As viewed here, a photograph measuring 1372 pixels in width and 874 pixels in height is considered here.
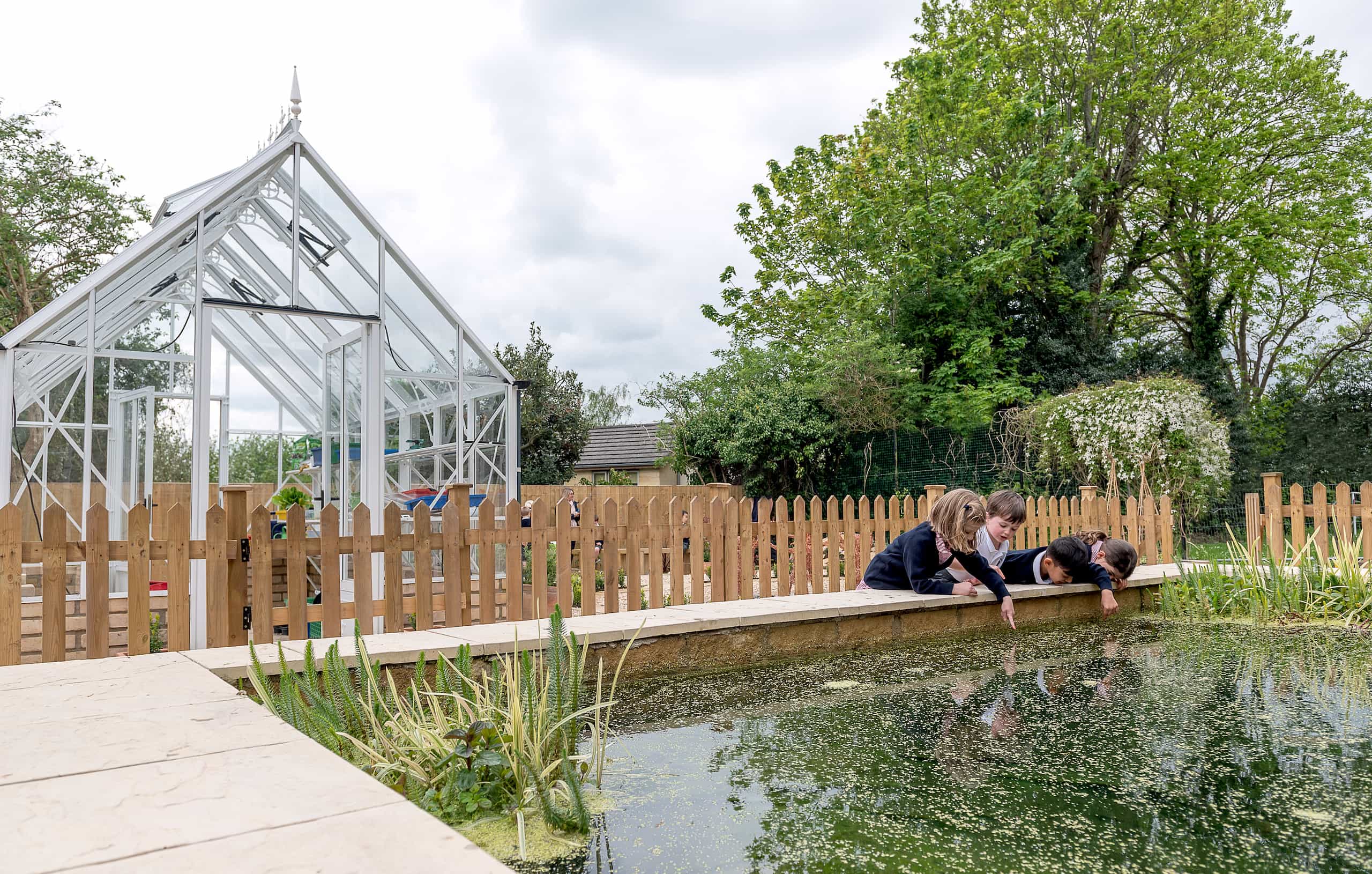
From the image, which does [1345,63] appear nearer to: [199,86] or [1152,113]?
[1152,113]

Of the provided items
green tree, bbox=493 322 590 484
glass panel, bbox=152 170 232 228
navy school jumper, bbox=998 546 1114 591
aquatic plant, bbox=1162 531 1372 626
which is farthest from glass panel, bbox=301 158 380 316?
A: green tree, bbox=493 322 590 484

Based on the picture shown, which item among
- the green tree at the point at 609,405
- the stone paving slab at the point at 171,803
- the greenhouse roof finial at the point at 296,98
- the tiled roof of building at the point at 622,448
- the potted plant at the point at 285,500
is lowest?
the stone paving slab at the point at 171,803

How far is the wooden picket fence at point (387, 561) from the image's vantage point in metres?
3.66

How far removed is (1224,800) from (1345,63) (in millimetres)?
21058

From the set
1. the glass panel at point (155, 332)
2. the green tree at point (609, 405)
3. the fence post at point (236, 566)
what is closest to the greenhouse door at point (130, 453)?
the glass panel at point (155, 332)

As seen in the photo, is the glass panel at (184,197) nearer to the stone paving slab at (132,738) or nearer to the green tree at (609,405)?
the stone paving slab at (132,738)

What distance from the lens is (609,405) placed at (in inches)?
2093

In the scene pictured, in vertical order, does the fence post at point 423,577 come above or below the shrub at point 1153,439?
below

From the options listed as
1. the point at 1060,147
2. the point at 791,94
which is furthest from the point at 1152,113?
the point at 791,94

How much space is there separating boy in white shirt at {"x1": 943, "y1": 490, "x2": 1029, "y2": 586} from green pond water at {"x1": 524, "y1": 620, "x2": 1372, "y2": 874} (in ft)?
3.59

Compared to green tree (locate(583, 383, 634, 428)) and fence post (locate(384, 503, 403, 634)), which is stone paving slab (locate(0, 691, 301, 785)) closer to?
fence post (locate(384, 503, 403, 634))

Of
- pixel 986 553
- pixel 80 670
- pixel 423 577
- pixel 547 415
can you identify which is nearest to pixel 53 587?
pixel 80 670

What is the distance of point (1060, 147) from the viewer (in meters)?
16.1

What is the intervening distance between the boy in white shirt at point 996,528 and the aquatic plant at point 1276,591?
49.9 inches
